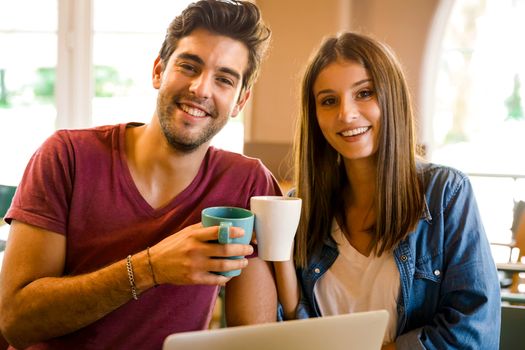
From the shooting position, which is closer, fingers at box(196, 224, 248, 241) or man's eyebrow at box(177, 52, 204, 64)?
fingers at box(196, 224, 248, 241)

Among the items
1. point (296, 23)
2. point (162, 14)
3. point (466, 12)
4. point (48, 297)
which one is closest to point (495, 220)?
point (466, 12)

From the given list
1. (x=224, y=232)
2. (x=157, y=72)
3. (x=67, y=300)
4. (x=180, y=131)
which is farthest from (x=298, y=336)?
(x=157, y=72)

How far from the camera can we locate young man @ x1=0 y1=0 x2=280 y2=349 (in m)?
1.19

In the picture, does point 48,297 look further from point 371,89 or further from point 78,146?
point 371,89

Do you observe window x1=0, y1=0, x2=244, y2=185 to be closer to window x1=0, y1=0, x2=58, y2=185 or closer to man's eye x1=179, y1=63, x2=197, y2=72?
window x1=0, y1=0, x2=58, y2=185

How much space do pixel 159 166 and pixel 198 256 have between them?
1.44 ft

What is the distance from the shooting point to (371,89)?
1.44m

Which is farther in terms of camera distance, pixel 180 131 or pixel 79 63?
pixel 79 63

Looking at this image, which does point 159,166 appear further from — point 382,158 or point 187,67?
point 382,158


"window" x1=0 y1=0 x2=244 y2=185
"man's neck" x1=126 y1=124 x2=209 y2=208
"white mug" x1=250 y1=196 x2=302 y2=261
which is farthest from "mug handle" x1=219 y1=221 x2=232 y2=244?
"window" x1=0 y1=0 x2=244 y2=185

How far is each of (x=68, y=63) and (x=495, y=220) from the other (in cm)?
308

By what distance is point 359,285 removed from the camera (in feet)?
4.67

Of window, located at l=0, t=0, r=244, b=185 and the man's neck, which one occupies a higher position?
window, located at l=0, t=0, r=244, b=185

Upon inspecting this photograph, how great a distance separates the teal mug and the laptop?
200mm
